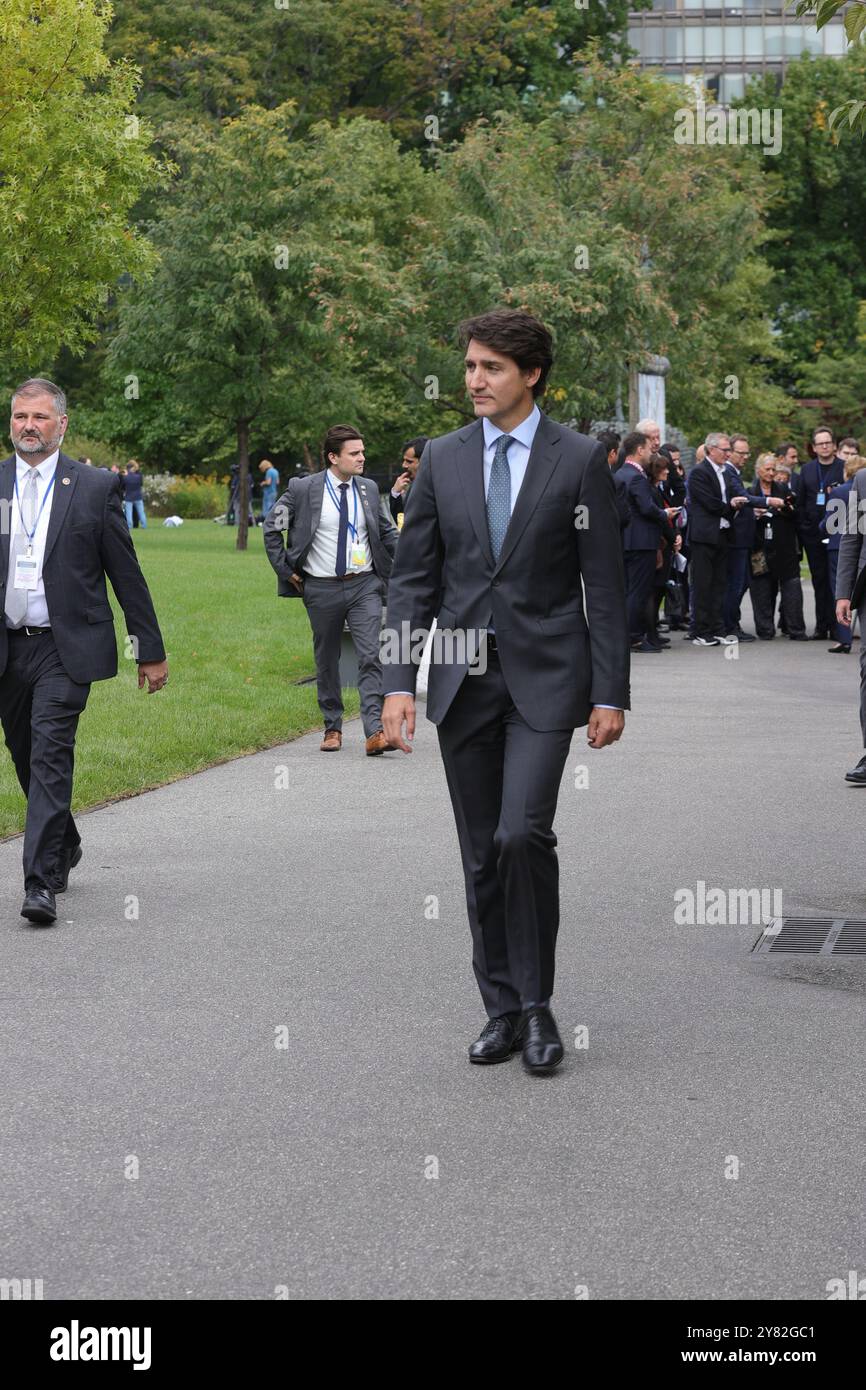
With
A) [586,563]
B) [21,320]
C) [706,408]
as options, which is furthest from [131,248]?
[586,563]

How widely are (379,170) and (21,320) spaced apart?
21.1 metres

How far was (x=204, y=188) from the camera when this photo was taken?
38.6 m

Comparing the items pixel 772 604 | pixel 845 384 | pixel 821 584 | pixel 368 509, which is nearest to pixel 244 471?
pixel 772 604

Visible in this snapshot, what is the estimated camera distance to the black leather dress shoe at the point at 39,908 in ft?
24.8

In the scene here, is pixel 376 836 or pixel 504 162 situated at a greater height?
pixel 504 162

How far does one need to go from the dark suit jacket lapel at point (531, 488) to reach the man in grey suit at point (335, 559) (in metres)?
7.29

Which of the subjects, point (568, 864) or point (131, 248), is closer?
point (568, 864)

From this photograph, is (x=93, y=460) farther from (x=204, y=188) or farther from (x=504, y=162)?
(x=504, y=162)

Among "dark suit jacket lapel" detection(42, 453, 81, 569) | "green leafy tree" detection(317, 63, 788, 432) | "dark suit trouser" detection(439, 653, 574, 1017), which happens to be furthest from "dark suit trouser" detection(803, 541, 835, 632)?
"dark suit trouser" detection(439, 653, 574, 1017)

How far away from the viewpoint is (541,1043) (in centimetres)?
567

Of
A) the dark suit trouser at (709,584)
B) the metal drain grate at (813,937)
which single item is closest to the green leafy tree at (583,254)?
the dark suit trouser at (709,584)

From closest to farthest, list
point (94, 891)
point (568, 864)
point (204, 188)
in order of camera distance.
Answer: point (94, 891)
point (568, 864)
point (204, 188)

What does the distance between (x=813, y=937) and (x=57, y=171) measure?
24.6 meters

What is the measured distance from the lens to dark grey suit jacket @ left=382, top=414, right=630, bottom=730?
5.62 m
